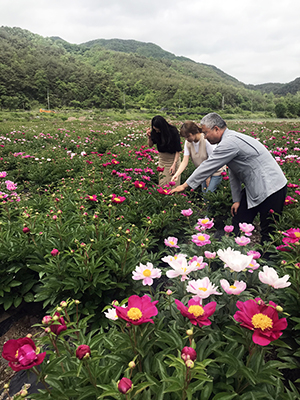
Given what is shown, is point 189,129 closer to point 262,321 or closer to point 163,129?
point 163,129

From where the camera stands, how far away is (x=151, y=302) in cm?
97

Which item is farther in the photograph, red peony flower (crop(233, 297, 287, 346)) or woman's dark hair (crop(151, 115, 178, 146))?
woman's dark hair (crop(151, 115, 178, 146))

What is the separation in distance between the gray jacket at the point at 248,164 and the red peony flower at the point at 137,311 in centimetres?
151

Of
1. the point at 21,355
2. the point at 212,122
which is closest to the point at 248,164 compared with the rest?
the point at 212,122

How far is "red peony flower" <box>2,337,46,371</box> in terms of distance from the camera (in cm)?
64

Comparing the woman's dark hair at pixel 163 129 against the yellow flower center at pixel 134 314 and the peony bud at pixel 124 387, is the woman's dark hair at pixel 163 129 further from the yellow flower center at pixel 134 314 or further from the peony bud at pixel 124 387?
the peony bud at pixel 124 387

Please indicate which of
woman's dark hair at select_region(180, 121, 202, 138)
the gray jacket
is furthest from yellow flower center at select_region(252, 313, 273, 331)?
woman's dark hair at select_region(180, 121, 202, 138)

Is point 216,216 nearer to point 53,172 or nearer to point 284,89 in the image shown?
point 53,172

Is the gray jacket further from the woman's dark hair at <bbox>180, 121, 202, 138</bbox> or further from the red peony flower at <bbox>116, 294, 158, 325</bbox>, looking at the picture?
the red peony flower at <bbox>116, 294, 158, 325</bbox>

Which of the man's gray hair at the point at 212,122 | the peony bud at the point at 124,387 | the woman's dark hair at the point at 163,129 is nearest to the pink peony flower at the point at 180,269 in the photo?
the peony bud at the point at 124,387

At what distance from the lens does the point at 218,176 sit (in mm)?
3496

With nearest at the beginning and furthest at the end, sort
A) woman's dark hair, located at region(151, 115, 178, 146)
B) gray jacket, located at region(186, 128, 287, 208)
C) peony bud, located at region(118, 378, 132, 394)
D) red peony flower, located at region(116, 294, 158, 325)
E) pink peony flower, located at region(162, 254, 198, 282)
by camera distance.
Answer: peony bud, located at region(118, 378, 132, 394)
red peony flower, located at region(116, 294, 158, 325)
pink peony flower, located at region(162, 254, 198, 282)
gray jacket, located at region(186, 128, 287, 208)
woman's dark hair, located at region(151, 115, 178, 146)

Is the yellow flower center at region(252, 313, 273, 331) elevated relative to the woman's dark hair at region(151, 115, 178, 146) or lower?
lower

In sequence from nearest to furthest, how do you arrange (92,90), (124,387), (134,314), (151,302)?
1. (124,387)
2. (134,314)
3. (151,302)
4. (92,90)
